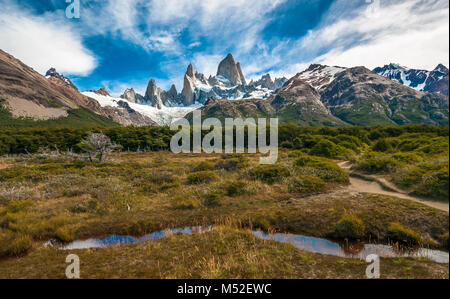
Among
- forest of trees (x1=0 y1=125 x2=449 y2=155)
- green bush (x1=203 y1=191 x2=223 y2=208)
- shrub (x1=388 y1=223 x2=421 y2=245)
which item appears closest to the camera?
shrub (x1=388 y1=223 x2=421 y2=245)

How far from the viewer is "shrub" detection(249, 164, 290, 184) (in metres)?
22.4

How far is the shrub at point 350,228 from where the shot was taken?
37.5 feet

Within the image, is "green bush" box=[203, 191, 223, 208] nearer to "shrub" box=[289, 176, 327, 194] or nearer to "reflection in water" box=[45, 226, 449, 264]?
"reflection in water" box=[45, 226, 449, 264]

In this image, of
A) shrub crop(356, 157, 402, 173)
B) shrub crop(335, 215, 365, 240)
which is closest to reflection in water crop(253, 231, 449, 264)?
shrub crop(335, 215, 365, 240)

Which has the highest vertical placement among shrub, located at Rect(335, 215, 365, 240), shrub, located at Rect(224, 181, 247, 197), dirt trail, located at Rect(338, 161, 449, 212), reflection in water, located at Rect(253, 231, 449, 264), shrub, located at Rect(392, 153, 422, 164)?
shrub, located at Rect(392, 153, 422, 164)

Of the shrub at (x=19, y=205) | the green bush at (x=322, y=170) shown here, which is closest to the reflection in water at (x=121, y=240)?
the shrub at (x=19, y=205)

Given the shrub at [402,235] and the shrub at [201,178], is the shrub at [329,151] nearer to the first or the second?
the shrub at [201,178]

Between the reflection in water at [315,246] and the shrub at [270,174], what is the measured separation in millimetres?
10392

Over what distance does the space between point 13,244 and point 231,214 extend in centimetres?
1313

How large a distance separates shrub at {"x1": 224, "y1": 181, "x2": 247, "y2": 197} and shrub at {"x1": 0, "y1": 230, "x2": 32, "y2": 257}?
1413cm

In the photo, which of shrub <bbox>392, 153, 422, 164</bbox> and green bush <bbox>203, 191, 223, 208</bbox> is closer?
shrub <bbox>392, 153, 422, 164</bbox>
